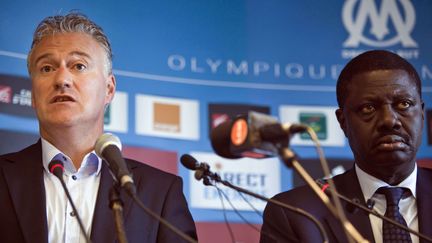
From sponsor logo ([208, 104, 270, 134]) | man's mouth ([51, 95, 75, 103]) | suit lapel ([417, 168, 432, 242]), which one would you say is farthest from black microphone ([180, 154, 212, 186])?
sponsor logo ([208, 104, 270, 134])

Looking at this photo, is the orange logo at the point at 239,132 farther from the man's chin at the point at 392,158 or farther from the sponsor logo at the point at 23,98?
the sponsor logo at the point at 23,98

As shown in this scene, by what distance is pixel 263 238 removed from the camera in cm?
286

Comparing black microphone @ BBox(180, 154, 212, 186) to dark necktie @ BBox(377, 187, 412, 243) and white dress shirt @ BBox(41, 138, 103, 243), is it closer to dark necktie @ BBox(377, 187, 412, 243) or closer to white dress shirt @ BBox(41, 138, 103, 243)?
white dress shirt @ BBox(41, 138, 103, 243)

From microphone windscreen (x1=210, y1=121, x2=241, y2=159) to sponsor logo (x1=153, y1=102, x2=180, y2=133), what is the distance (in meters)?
1.65

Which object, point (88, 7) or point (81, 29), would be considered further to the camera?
point (88, 7)

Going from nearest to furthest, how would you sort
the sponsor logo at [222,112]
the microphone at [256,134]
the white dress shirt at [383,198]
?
the microphone at [256,134] < the white dress shirt at [383,198] < the sponsor logo at [222,112]

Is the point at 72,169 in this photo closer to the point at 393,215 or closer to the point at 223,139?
the point at 223,139

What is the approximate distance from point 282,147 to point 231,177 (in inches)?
73.5

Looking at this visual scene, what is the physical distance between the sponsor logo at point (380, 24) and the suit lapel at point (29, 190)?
1959 millimetres

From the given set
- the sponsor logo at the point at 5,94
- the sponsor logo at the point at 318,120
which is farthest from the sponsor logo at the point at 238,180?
the sponsor logo at the point at 5,94

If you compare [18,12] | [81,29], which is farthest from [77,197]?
[18,12]

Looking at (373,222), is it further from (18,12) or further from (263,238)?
(18,12)

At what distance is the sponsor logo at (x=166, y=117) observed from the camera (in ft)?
12.3

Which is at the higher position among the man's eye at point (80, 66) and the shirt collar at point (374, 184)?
the man's eye at point (80, 66)
